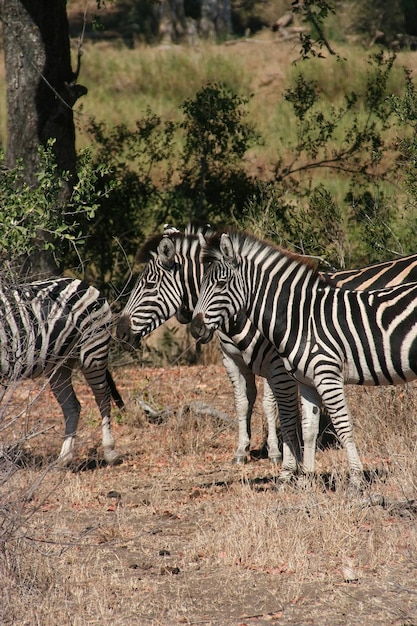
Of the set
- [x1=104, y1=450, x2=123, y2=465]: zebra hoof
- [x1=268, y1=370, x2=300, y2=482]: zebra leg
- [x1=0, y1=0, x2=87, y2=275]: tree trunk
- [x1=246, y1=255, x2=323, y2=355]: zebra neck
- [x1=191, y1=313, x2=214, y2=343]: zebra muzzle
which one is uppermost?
[x1=0, y1=0, x2=87, y2=275]: tree trunk

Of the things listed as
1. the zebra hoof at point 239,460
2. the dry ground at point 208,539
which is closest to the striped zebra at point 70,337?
the dry ground at point 208,539

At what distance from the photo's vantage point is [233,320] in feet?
27.2

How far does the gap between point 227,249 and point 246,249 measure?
0.20 m

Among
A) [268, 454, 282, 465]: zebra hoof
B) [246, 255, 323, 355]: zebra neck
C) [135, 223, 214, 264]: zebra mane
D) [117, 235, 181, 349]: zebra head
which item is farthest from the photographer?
[268, 454, 282, 465]: zebra hoof

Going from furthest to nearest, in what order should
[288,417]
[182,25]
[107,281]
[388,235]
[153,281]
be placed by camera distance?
1. [182,25]
2. [107,281]
3. [388,235]
4. [153,281]
5. [288,417]

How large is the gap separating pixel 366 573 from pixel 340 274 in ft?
12.3

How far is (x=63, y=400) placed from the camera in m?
9.29

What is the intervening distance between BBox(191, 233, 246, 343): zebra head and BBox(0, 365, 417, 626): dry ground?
4.47 feet

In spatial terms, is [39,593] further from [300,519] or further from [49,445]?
[49,445]

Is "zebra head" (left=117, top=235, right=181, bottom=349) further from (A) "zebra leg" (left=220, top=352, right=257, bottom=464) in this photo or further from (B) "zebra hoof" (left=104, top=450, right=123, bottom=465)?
(B) "zebra hoof" (left=104, top=450, right=123, bottom=465)

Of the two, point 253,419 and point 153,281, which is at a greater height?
point 153,281

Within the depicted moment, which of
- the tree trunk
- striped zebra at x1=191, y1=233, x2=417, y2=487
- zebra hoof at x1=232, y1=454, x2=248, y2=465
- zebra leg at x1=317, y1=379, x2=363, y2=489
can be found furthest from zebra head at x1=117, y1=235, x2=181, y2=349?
the tree trunk

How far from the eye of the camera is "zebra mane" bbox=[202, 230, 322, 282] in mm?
7672

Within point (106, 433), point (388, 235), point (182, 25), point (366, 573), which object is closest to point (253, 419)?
point (106, 433)
